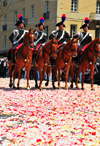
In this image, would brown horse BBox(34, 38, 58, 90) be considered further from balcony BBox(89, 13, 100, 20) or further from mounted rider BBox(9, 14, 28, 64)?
balcony BBox(89, 13, 100, 20)

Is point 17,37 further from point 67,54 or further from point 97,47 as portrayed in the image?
point 97,47

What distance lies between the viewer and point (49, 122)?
709 centimetres

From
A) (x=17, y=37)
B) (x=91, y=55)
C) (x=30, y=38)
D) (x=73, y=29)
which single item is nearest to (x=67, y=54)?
(x=91, y=55)

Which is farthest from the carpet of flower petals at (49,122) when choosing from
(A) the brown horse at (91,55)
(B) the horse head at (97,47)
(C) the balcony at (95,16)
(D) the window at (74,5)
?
(D) the window at (74,5)

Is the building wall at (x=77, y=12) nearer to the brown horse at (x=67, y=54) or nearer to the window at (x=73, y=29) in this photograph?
the window at (x=73, y=29)

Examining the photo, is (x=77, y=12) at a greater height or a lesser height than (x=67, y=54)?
greater

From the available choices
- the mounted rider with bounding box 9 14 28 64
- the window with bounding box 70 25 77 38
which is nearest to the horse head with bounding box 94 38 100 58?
the mounted rider with bounding box 9 14 28 64

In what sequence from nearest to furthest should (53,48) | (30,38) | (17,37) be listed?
(30,38), (53,48), (17,37)

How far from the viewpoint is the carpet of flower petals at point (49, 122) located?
555 cm

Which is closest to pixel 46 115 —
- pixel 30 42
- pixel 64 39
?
pixel 30 42

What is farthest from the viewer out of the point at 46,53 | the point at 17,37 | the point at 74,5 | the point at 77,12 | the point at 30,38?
the point at 74,5

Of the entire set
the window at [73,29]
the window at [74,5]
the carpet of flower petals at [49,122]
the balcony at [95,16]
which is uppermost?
the window at [74,5]

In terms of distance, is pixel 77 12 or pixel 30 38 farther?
pixel 77 12

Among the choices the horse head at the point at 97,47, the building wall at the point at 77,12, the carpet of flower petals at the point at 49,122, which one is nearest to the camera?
the carpet of flower petals at the point at 49,122
